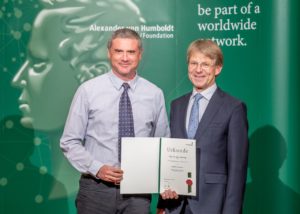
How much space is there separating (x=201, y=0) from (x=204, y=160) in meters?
1.56

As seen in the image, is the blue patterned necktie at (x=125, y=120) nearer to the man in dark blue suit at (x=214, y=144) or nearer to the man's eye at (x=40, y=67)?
the man in dark blue suit at (x=214, y=144)

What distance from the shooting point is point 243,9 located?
11.8 feet

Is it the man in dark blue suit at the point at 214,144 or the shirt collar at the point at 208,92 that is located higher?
the shirt collar at the point at 208,92

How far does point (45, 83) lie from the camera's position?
370cm

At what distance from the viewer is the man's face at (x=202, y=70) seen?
8.40 feet

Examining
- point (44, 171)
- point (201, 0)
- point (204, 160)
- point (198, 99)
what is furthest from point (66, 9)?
point (204, 160)

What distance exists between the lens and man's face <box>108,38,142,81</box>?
2693 mm

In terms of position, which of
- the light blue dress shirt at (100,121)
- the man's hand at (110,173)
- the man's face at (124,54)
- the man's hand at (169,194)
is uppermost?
the man's face at (124,54)

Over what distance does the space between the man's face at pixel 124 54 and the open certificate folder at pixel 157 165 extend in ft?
1.33

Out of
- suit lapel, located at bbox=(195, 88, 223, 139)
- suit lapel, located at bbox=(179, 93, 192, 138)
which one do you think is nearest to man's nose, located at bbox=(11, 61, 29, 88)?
suit lapel, located at bbox=(179, 93, 192, 138)

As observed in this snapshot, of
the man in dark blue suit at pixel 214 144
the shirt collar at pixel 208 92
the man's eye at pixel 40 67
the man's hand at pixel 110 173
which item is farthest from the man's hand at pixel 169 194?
the man's eye at pixel 40 67

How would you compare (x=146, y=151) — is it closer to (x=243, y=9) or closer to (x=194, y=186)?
(x=194, y=186)

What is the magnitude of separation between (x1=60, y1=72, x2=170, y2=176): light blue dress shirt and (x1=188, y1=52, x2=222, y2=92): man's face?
351mm

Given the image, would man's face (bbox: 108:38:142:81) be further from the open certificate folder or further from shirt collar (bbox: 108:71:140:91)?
the open certificate folder
